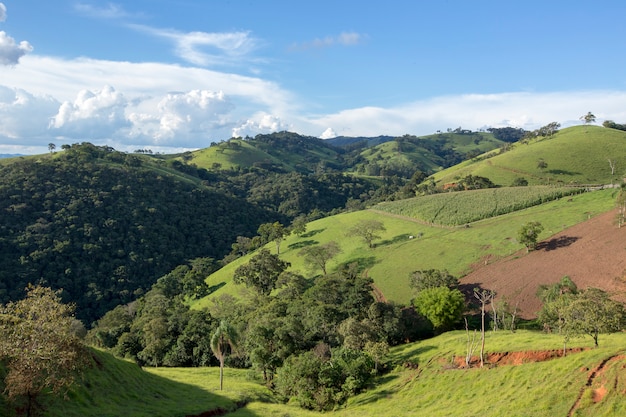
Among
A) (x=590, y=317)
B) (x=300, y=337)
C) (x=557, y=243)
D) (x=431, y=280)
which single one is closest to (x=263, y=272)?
(x=300, y=337)

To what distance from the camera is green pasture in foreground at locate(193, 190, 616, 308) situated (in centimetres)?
8931

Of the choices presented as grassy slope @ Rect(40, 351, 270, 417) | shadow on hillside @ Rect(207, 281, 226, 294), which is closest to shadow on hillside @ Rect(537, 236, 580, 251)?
grassy slope @ Rect(40, 351, 270, 417)

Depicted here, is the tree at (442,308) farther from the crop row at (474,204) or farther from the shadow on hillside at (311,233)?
the shadow on hillside at (311,233)

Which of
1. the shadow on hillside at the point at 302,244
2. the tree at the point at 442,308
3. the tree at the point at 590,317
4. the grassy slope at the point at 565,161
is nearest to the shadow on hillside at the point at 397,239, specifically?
the shadow on hillside at the point at 302,244

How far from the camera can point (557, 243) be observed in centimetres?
8638

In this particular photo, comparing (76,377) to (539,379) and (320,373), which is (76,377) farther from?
(539,379)

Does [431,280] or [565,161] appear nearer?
[431,280]

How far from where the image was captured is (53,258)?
5787 inches

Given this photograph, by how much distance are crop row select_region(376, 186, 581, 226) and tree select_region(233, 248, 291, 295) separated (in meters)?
47.1

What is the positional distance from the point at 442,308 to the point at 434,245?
35374mm

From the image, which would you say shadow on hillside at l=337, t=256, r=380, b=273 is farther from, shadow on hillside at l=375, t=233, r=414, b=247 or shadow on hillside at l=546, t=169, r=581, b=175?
shadow on hillside at l=546, t=169, r=581, b=175

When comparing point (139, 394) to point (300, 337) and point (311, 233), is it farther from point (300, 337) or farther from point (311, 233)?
point (311, 233)

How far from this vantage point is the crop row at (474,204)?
113000 millimetres

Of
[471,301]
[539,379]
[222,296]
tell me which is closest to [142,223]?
[222,296]
